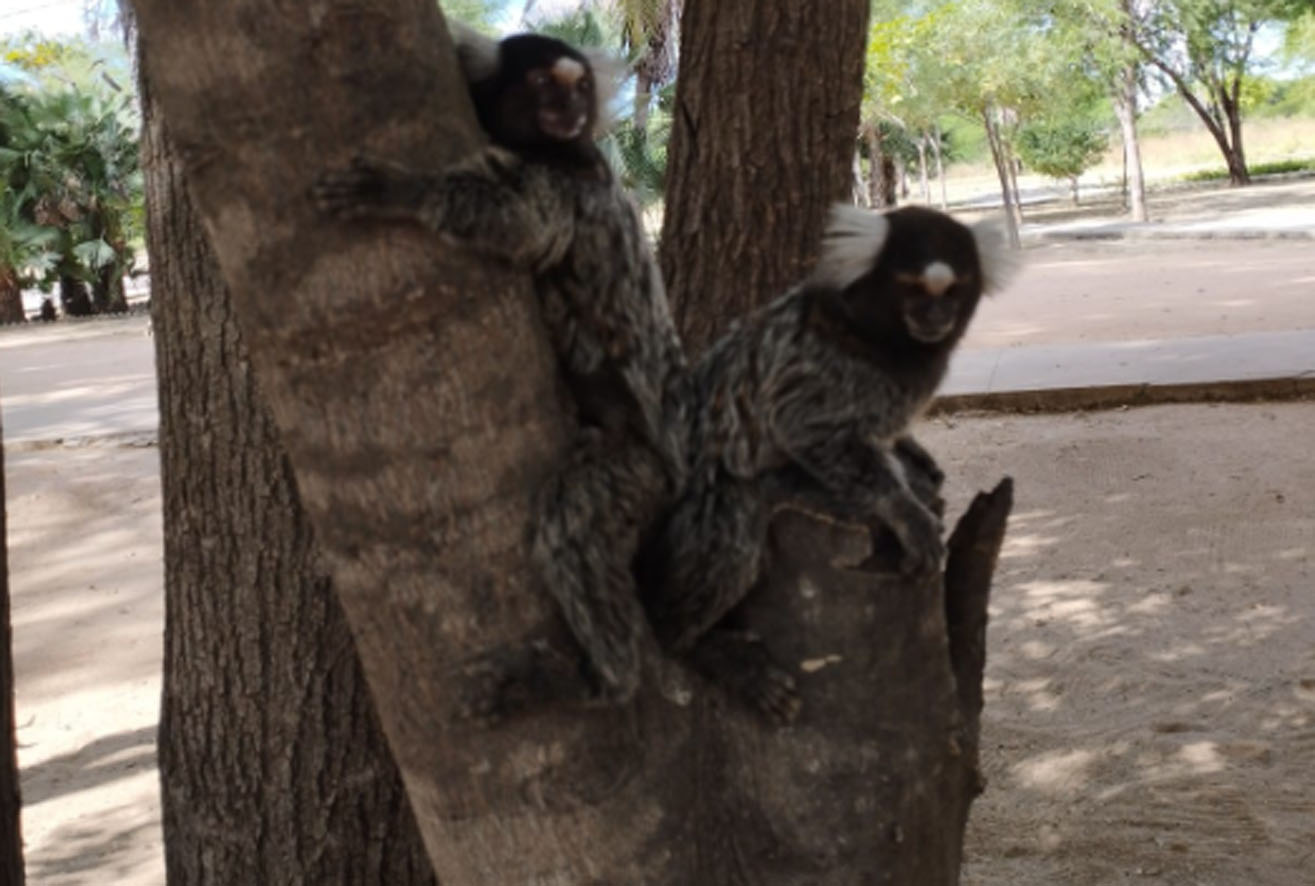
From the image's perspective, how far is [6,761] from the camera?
Result: 3.16 meters

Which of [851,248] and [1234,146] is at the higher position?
[1234,146]

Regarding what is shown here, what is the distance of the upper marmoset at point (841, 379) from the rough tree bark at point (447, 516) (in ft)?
1.20

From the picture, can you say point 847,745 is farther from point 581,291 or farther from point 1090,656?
point 1090,656

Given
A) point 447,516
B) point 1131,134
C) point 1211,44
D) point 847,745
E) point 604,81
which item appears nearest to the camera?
point 447,516

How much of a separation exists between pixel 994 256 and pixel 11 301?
114 feet

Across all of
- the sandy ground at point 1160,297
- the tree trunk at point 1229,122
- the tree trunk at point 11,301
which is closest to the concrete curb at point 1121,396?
the sandy ground at point 1160,297

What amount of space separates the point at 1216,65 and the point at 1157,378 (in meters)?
36.2

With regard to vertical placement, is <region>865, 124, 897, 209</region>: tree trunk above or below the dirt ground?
above

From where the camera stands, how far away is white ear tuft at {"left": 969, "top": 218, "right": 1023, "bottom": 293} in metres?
2.83

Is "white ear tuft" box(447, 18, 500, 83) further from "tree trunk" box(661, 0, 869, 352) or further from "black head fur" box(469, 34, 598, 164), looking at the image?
"tree trunk" box(661, 0, 869, 352)

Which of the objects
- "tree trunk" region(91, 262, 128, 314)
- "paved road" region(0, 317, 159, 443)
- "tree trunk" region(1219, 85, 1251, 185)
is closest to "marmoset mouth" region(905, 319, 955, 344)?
"paved road" region(0, 317, 159, 443)

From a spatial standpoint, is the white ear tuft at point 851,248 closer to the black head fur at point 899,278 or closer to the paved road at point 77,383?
the black head fur at point 899,278

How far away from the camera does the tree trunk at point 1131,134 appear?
31.1 metres

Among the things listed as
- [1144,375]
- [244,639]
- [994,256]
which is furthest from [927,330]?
[1144,375]
